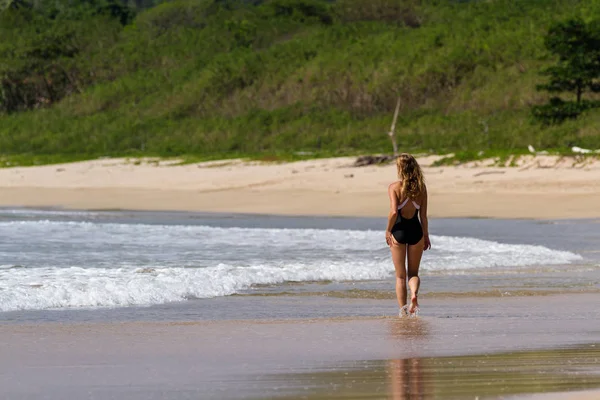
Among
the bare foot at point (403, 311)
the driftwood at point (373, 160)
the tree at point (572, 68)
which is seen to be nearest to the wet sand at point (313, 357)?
the bare foot at point (403, 311)

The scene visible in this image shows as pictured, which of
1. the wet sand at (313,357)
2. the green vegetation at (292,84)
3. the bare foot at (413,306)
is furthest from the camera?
the green vegetation at (292,84)

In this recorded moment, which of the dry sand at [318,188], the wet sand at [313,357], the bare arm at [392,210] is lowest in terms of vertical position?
the dry sand at [318,188]

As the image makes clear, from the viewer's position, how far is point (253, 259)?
13070mm

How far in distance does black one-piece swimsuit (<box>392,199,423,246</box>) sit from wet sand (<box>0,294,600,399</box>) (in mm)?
583

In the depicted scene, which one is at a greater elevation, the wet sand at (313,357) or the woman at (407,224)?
the woman at (407,224)

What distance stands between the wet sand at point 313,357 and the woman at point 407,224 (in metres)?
0.27

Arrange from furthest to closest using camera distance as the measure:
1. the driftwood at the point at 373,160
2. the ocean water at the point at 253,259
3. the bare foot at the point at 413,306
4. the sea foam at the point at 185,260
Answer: the driftwood at the point at 373,160
the ocean water at the point at 253,259
the sea foam at the point at 185,260
the bare foot at the point at 413,306

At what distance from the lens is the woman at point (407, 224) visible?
27.9ft

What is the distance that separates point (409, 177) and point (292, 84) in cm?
3360

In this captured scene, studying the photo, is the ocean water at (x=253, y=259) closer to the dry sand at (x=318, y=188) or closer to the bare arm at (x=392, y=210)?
the bare arm at (x=392, y=210)

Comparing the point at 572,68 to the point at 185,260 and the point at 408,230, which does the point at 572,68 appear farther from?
the point at 408,230

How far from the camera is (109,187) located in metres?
30.7

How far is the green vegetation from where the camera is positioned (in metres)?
33.7

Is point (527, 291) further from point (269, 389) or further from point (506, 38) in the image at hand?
point (506, 38)
